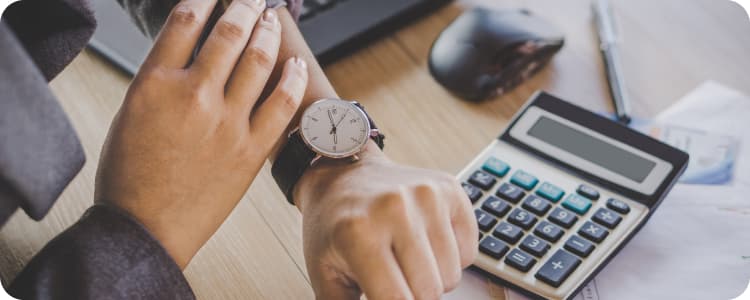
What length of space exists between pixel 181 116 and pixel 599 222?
1.06ft

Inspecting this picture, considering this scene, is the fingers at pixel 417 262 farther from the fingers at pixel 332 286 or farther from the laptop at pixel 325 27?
the laptop at pixel 325 27

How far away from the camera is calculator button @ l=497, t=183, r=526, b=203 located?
597 millimetres

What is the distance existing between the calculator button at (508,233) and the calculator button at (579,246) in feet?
0.12

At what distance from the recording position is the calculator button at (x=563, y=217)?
57 centimetres

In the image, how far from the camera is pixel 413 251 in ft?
1.58

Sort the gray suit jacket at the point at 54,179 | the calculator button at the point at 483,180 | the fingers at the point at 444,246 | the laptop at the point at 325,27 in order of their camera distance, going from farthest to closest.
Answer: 1. the laptop at the point at 325,27
2. the calculator button at the point at 483,180
3. the fingers at the point at 444,246
4. the gray suit jacket at the point at 54,179

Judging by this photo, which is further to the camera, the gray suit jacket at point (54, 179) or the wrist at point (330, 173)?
the wrist at point (330, 173)

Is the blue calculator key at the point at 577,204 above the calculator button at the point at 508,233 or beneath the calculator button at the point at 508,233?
above

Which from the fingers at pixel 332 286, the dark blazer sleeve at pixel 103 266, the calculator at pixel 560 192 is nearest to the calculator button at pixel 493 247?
the calculator at pixel 560 192

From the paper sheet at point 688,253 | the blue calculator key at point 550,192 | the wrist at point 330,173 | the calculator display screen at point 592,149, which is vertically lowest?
the paper sheet at point 688,253

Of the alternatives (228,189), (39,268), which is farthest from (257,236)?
(39,268)

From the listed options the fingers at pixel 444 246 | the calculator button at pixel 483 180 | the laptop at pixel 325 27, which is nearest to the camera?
the fingers at pixel 444 246

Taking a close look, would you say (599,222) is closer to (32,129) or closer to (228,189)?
(228,189)

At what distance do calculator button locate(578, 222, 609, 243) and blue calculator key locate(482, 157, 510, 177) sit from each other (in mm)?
80
